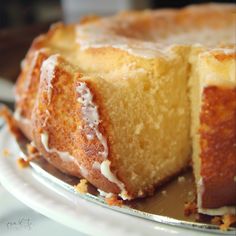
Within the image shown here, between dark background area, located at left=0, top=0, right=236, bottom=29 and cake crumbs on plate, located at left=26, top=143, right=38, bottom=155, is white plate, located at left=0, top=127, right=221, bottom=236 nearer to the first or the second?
cake crumbs on plate, located at left=26, top=143, right=38, bottom=155

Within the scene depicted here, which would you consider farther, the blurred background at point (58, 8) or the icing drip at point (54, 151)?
the blurred background at point (58, 8)

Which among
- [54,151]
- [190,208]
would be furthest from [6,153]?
[190,208]

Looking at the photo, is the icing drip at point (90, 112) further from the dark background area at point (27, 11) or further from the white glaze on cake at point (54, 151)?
the dark background area at point (27, 11)

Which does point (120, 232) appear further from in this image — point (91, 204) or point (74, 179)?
point (74, 179)

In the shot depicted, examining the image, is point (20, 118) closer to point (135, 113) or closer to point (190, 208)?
point (135, 113)

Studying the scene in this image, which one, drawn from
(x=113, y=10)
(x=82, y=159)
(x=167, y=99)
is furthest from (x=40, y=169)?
(x=113, y=10)

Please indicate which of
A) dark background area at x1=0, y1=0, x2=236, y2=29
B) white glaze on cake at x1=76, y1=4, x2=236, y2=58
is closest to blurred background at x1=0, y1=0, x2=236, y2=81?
dark background area at x1=0, y1=0, x2=236, y2=29

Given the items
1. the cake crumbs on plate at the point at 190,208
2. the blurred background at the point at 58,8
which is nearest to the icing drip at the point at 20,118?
the cake crumbs on plate at the point at 190,208
